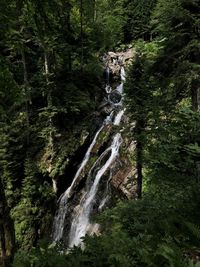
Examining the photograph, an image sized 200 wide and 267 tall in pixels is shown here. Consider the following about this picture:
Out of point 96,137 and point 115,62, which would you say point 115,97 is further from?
point 115,62

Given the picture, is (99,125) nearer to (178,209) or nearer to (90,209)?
(90,209)

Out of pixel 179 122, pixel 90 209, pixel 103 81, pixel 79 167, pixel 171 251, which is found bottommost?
pixel 90 209

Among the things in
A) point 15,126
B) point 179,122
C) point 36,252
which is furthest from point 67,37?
point 36,252

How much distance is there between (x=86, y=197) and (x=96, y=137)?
12.9ft

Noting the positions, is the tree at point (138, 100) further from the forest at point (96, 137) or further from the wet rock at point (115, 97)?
the wet rock at point (115, 97)

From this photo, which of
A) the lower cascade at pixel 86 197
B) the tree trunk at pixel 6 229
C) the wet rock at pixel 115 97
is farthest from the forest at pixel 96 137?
the wet rock at pixel 115 97

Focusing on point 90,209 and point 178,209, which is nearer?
point 178,209

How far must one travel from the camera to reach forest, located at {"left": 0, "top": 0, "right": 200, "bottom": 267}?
3959 mm

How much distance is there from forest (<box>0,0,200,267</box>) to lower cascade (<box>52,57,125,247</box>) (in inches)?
5.2

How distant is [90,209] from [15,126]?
341 inches

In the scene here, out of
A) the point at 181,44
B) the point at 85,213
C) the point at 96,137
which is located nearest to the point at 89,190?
the point at 85,213

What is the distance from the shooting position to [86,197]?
1581cm

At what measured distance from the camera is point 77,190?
16641mm

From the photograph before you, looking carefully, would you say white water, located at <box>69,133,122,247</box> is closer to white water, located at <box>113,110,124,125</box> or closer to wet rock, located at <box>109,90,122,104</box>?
white water, located at <box>113,110,124,125</box>
